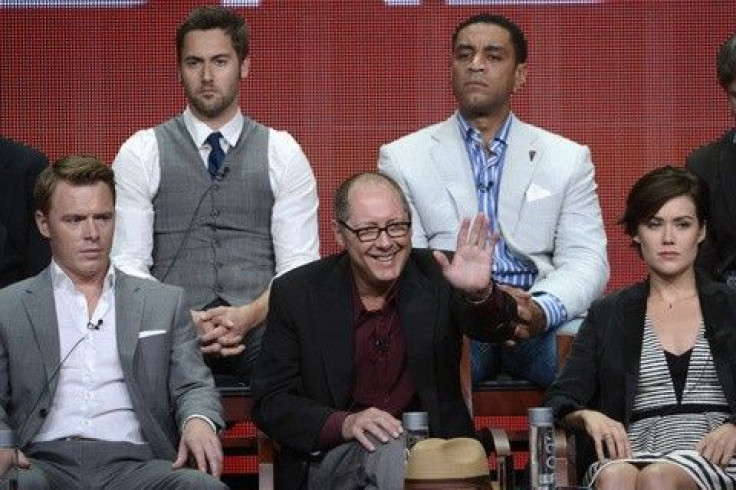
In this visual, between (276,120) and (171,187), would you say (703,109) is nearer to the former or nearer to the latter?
(276,120)

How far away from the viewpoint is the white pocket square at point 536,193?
5277 millimetres

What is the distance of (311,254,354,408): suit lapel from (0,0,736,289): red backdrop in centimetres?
164

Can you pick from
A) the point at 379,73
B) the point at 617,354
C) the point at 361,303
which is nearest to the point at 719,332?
the point at 617,354

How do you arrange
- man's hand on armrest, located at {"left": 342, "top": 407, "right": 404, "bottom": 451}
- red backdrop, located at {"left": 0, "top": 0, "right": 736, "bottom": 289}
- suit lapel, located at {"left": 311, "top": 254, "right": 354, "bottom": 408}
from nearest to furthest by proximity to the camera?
man's hand on armrest, located at {"left": 342, "top": 407, "right": 404, "bottom": 451}
suit lapel, located at {"left": 311, "top": 254, "right": 354, "bottom": 408}
red backdrop, located at {"left": 0, "top": 0, "right": 736, "bottom": 289}

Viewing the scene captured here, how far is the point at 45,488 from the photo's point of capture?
13.5 feet

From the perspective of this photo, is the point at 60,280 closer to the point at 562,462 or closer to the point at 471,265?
the point at 471,265

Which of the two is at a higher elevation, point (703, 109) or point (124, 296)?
point (703, 109)

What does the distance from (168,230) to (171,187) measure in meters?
0.13

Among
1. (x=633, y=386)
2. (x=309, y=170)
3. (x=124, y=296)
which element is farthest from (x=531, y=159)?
(x=124, y=296)

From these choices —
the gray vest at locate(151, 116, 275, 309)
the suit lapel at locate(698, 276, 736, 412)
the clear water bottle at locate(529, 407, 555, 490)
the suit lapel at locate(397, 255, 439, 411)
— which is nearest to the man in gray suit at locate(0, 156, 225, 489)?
the suit lapel at locate(397, 255, 439, 411)

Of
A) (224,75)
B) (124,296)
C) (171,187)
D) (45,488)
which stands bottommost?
(45,488)

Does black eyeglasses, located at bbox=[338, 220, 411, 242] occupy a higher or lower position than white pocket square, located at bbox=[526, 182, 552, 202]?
lower

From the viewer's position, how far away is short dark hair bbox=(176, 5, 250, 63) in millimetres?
5359

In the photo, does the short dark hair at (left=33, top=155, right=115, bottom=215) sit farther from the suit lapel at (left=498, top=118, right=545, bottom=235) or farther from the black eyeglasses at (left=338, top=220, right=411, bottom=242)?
the suit lapel at (left=498, top=118, right=545, bottom=235)
